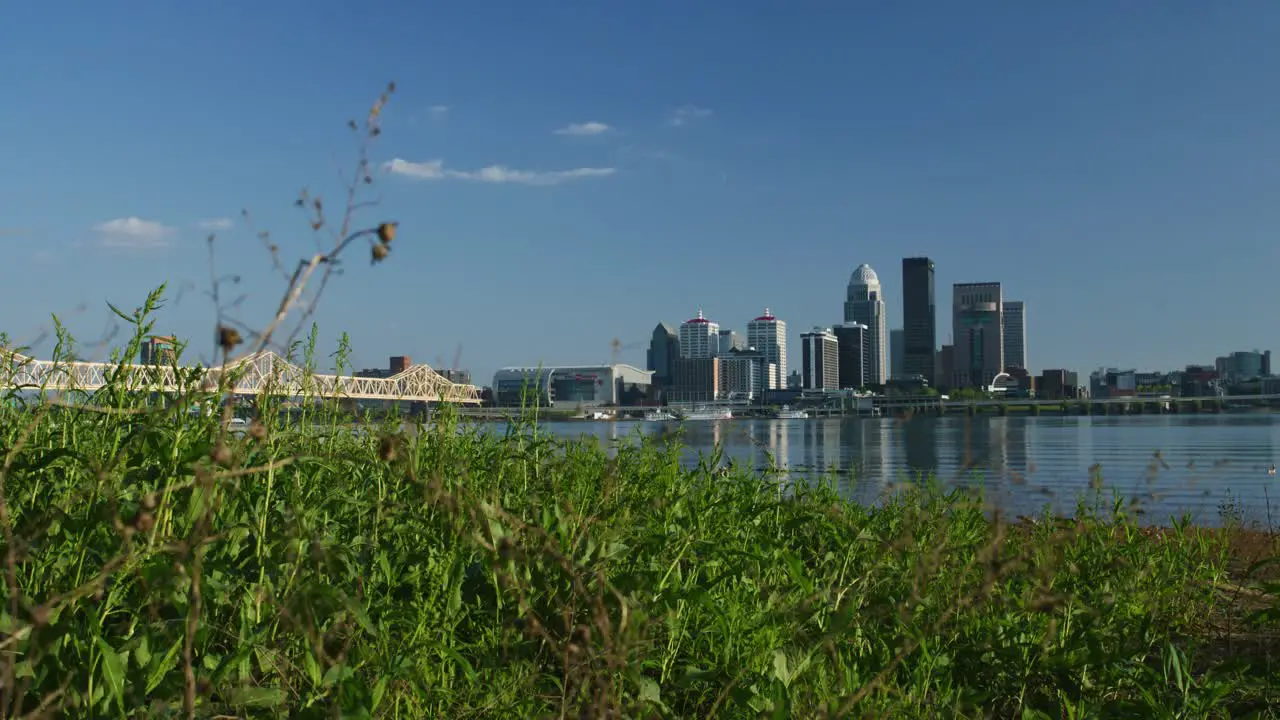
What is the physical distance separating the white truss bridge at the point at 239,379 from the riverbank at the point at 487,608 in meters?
A: 0.17

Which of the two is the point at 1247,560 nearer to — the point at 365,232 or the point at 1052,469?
the point at 365,232

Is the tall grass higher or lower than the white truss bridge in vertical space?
lower

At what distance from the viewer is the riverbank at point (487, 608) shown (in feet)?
7.58

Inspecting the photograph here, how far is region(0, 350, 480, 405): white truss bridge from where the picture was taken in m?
2.96

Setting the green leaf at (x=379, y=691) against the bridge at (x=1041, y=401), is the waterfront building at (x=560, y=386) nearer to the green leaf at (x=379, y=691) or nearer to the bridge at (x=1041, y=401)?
the green leaf at (x=379, y=691)

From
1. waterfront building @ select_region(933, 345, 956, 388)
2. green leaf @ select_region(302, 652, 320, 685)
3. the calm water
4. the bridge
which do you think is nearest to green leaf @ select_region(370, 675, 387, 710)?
green leaf @ select_region(302, 652, 320, 685)

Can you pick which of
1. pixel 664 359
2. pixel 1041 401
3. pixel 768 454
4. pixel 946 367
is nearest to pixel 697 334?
pixel 664 359

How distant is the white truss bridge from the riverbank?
166 millimetres

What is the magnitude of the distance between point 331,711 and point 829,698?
1.42 metres

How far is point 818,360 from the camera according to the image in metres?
191

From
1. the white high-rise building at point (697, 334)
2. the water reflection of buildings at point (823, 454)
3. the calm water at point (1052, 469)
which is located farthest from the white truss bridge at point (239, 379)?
the white high-rise building at point (697, 334)

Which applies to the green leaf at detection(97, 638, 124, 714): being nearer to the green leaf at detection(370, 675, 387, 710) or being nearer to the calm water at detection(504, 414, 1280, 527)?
the green leaf at detection(370, 675, 387, 710)

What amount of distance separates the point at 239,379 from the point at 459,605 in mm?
976

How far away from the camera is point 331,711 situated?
2139mm
